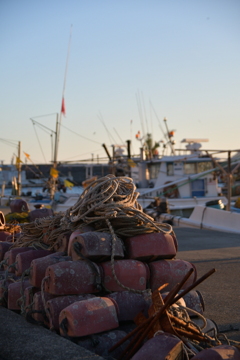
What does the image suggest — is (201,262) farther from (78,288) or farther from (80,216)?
(78,288)

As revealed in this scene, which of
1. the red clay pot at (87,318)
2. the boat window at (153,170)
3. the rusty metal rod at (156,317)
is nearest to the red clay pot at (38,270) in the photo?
the red clay pot at (87,318)

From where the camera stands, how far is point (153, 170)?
2781 centimetres

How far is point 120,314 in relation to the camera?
3.69 m

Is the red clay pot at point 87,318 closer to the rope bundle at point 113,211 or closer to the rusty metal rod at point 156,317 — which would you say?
the rusty metal rod at point 156,317

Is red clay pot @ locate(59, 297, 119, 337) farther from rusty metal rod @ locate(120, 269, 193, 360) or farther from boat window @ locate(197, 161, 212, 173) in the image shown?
boat window @ locate(197, 161, 212, 173)

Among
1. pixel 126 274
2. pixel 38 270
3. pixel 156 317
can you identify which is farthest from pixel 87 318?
pixel 38 270

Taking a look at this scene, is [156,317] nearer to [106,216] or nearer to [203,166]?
[106,216]

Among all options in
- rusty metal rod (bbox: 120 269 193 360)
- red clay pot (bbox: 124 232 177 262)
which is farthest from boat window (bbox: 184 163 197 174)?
rusty metal rod (bbox: 120 269 193 360)

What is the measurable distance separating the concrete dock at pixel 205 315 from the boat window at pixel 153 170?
59.5ft

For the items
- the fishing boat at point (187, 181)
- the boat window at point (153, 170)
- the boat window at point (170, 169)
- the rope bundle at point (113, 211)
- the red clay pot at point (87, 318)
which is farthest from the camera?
the boat window at point (153, 170)

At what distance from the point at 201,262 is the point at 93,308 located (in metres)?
4.25

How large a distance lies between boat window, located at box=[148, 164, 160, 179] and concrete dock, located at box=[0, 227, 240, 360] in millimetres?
18141

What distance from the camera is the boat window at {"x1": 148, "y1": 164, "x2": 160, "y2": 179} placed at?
27367 mm

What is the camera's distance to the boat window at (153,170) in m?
27.4
